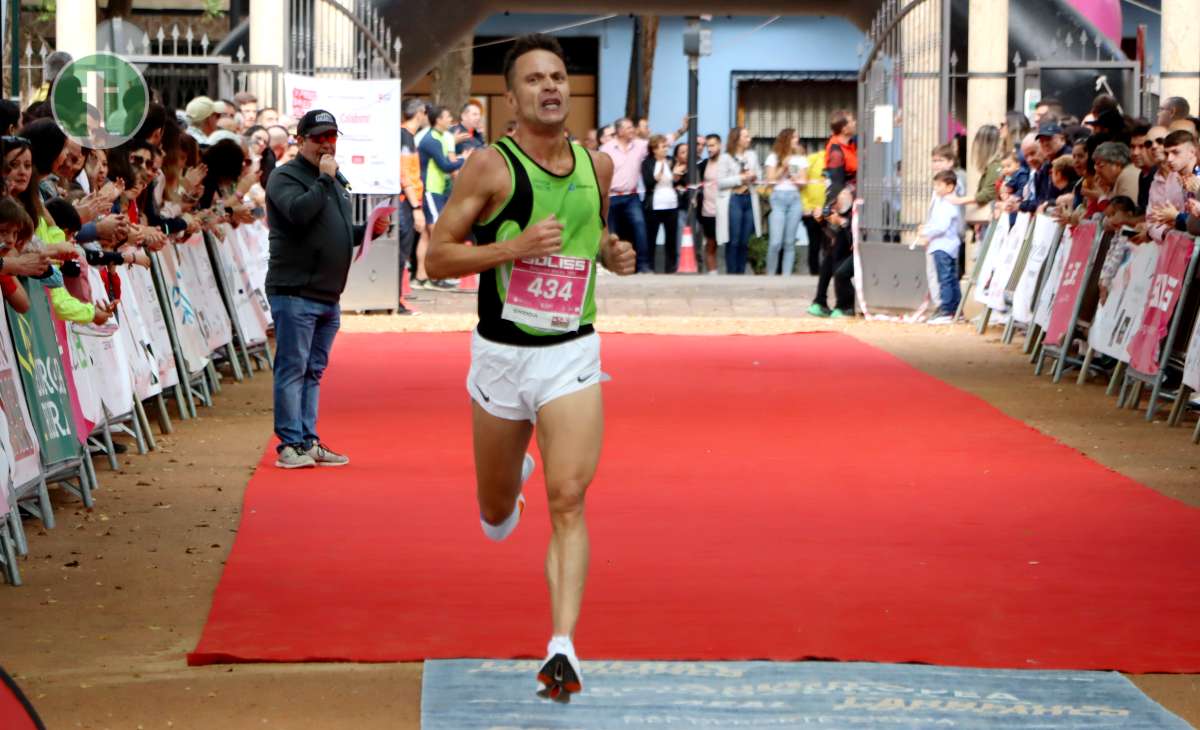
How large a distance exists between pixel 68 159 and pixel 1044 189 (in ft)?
33.0

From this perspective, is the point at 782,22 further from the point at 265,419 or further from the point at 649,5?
the point at 265,419

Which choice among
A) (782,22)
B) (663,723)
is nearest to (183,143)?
(663,723)

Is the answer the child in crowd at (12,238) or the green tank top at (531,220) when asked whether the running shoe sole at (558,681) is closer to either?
the green tank top at (531,220)

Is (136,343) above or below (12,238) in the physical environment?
below

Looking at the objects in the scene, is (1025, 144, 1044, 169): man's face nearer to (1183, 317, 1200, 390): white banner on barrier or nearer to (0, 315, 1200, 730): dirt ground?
(0, 315, 1200, 730): dirt ground

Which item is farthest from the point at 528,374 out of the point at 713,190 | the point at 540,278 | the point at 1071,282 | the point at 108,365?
the point at 713,190

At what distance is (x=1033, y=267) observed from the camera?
17.6 m

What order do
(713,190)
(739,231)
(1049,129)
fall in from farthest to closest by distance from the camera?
(713,190), (739,231), (1049,129)

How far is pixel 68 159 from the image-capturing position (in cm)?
1012

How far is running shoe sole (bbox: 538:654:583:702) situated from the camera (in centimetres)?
564

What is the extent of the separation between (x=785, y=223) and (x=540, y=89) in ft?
69.6

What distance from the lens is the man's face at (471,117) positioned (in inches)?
1002

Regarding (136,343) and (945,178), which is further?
(945,178)

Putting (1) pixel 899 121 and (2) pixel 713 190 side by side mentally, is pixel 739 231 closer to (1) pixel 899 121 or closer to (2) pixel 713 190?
(2) pixel 713 190
